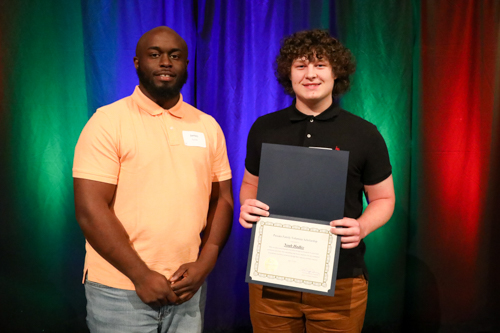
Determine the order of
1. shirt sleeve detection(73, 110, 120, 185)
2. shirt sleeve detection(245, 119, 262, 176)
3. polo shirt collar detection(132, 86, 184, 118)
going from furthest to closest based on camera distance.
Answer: shirt sleeve detection(245, 119, 262, 176)
polo shirt collar detection(132, 86, 184, 118)
shirt sleeve detection(73, 110, 120, 185)

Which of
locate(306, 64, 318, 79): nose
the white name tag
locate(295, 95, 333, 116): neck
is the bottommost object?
the white name tag

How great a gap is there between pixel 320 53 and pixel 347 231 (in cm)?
78

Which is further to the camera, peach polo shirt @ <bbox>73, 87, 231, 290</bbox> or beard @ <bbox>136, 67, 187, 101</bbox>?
beard @ <bbox>136, 67, 187, 101</bbox>

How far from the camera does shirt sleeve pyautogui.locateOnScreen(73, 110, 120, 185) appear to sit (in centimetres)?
142

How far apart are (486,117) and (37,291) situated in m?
3.42

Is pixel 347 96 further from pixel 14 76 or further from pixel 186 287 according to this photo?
pixel 14 76

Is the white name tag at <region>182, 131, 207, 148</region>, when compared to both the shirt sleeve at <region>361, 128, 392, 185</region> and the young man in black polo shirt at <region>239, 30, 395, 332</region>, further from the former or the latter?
the shirt sleeve at <region>361, 128, 392, 185</region>

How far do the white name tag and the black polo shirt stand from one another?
30 cm

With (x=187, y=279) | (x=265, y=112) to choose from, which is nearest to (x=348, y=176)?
(x=187, y=279)

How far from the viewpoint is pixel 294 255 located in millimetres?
1484

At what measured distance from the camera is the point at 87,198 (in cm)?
142

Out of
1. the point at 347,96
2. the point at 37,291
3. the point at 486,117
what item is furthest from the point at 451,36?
the point at 37,291

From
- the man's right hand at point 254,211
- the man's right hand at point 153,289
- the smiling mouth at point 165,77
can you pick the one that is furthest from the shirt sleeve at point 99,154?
the man's right hand at point 254,211

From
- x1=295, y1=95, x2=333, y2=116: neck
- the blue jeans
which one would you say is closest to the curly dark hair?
x1=295, y1=95, x2=333, y2=116: neck
